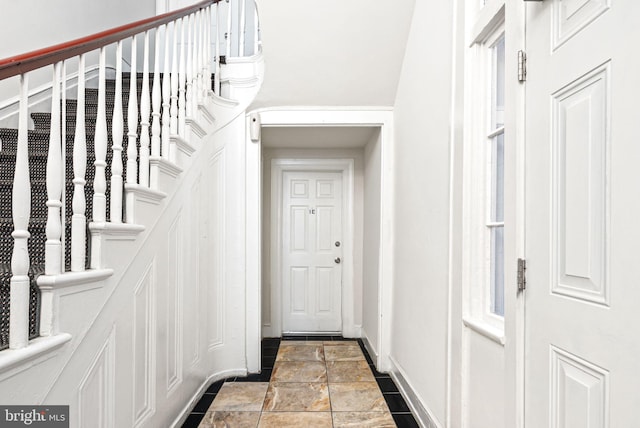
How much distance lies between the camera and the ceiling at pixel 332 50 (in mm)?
2598

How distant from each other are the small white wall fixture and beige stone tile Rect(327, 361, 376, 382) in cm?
15

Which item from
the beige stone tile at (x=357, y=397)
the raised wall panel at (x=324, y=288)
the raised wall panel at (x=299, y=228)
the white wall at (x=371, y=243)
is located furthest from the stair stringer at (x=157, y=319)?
the raised wall panel at (x=324, y=288)

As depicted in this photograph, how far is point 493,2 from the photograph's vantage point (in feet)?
4.97

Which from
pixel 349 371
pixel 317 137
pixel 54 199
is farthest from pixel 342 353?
pixel 54 199

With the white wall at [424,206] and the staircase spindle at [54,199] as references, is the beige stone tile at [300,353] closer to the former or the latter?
the white wall at [424,206]

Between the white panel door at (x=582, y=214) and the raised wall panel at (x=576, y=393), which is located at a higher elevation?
the white panel door at (x=582, y=214)

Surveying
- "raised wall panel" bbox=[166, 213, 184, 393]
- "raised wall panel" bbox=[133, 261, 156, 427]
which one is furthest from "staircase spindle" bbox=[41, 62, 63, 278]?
"raised wall panel" bbox=[166, 213, 184, 393]

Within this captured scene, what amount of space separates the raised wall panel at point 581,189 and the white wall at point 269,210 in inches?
131

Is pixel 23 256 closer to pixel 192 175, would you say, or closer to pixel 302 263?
pixel 192 175

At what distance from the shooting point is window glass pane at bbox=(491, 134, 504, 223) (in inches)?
62.9

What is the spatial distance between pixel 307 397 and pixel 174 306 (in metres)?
1.13

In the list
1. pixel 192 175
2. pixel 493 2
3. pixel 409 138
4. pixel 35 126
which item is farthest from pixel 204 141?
pixel 493 2

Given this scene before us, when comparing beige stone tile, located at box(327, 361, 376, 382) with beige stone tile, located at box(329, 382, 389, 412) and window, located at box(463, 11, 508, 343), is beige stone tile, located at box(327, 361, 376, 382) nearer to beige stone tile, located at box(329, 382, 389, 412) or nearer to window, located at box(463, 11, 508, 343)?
beige stone tile, located at box(329, 382, 389, 412)

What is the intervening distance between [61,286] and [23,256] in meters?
0.18
